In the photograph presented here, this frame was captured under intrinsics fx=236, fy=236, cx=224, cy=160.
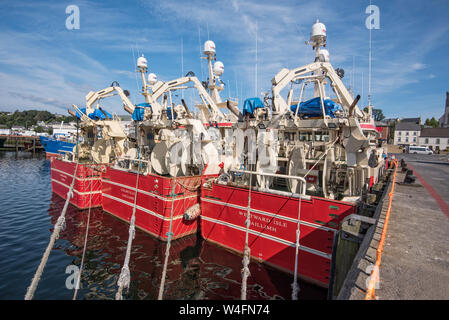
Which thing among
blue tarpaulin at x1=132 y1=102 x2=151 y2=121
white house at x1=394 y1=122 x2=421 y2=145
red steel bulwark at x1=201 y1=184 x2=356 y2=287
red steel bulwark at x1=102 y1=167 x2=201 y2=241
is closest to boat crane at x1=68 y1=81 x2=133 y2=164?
blue tarpaulin at x1=132 y1=102 x2=151 y2=121

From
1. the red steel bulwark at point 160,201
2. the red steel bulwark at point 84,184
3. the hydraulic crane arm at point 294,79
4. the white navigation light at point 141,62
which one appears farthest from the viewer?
the white navigation light at point 141,62

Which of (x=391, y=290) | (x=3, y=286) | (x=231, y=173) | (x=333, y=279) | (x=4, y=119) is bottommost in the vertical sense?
(x=3, y=286)

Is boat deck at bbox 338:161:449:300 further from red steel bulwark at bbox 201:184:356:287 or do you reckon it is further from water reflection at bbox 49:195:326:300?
water reflection at bbox 49:195:326:300

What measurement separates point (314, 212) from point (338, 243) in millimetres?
1370

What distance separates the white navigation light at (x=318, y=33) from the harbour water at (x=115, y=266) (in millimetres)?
13354

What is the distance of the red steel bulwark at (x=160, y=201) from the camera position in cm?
1115

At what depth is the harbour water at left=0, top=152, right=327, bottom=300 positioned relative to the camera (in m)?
7.76

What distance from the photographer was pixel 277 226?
8805mm

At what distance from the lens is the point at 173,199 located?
10781 millimetres

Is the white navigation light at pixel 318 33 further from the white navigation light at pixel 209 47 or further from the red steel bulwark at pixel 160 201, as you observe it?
the red steel bulwark at pixel 160 201

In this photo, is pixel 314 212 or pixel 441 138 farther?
pixel 441 138

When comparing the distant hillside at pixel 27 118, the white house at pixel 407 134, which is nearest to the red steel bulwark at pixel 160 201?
the white house at pixel 407 134
